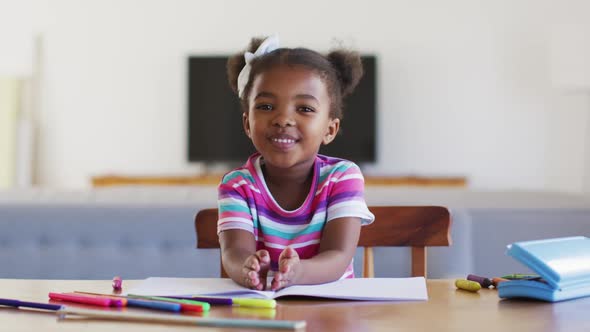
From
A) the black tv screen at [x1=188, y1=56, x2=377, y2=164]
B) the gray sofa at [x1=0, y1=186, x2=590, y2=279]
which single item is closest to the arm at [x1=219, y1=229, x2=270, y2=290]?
the gray sofa at [x1=0, y1=186, x2=590, y2=279]

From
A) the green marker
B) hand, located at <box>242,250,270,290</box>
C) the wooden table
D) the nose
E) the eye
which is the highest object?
the eye

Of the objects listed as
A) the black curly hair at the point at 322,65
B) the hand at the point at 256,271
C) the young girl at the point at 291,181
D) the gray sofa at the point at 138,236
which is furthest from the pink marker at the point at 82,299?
the gray sofa at the point at 138,236

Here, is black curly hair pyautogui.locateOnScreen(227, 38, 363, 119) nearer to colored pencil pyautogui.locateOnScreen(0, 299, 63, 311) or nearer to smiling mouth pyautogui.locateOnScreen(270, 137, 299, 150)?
smiling mouth pyautogui.locateOnScreen(270, 137, 299, 150)

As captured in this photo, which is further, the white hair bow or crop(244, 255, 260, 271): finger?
the white hair bow

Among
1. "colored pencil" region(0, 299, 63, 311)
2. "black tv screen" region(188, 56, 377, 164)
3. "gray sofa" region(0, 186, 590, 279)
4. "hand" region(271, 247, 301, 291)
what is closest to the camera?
"colored pencil" region(0, 299, 63, 311)

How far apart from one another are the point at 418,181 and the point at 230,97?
154 cm

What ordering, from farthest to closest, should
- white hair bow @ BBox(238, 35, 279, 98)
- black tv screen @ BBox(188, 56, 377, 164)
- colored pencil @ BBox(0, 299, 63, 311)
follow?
black tv screen @ BBox(188, 56, 377, 164) < white hair bow @ BBox(238, 35, 279, 98) < colored pencil @ BBox(0, 299, 63, 311)

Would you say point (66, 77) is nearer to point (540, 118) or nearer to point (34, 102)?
point (34, 102)

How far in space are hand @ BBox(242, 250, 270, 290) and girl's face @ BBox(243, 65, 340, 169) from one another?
25 cm

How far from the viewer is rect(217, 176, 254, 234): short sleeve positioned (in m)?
1.17

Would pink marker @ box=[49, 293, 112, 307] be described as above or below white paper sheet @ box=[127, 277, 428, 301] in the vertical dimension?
below

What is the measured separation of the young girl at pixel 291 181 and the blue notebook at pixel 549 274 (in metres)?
0.27

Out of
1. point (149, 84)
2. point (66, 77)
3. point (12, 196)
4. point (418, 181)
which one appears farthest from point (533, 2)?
point (12, 196)

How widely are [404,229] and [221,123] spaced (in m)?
4.95
